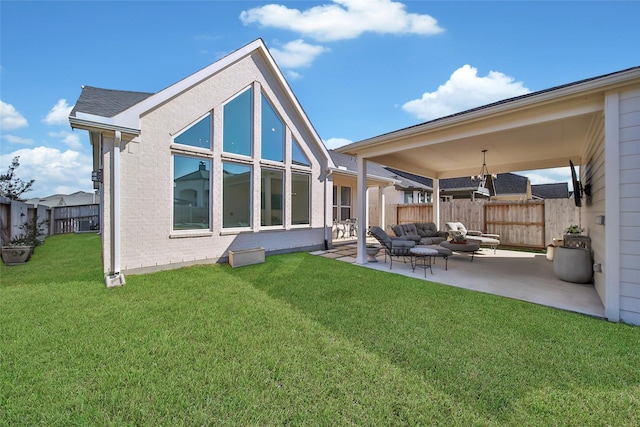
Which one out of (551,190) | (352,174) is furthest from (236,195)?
(551,190)

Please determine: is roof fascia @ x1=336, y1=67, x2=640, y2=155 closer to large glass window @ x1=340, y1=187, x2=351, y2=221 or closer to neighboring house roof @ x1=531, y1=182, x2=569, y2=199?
large glass window @ x1=340, y1=187, x2=351, y2=221

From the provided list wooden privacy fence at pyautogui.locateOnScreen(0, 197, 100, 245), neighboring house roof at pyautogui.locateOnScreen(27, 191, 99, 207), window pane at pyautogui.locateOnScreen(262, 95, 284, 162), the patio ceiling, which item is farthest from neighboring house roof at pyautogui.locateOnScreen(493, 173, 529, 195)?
neighboring house roof at pyautogui.locateOnScreen(27, 191, 99, 207)

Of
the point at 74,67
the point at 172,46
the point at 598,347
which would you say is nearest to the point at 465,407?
the point at 598,347

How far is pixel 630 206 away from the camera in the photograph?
361 centimetres

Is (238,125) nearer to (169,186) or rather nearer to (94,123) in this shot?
(169,186)

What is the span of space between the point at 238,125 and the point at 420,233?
7862mm

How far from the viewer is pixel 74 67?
895 cm

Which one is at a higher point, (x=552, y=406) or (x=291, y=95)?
(x=291, y=95)

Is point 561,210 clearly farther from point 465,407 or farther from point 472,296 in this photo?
point 465,407

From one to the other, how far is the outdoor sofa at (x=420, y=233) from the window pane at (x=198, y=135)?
6970mm

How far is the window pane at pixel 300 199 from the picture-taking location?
364 inches

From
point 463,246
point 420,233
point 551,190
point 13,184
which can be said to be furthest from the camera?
point 551,190

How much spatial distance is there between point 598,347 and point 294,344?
11.7 feet

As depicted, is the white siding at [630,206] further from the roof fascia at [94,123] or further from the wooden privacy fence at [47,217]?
the wooden privacy fence at [47,217]
